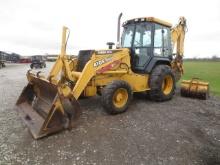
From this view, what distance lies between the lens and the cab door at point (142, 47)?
718 cm

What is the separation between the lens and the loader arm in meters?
9.24

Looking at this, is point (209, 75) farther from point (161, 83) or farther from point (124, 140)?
point (124, 140)

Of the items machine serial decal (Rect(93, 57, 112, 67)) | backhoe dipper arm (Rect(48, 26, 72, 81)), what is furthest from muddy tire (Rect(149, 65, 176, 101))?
backhoe dipper arm (Rect(48, 26, 72, 81))

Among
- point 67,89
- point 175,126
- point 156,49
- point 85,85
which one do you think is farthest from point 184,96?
point 67,89

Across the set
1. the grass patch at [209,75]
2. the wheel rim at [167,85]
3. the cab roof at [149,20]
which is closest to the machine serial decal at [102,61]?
the cab roof at [149,20]

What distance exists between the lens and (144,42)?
7.23 meters

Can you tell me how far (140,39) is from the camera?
727 centimetres

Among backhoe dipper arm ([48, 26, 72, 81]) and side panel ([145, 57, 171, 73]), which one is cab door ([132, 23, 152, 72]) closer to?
side panel ([145, 57, 171, 73])

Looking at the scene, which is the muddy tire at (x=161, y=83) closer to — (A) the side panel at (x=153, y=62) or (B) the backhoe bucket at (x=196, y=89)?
(A) the side panel at (x=153, y=62)

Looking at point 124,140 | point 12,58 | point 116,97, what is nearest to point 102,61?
point 116,97

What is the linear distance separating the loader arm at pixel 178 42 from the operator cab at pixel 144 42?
6.39 ft

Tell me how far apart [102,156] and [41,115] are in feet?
6.69

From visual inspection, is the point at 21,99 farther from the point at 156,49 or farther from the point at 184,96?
the point at 184,96

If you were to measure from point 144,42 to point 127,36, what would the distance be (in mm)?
646
